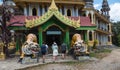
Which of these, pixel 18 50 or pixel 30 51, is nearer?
pixel 30 51

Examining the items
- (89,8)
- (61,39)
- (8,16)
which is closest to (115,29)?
(89,8)

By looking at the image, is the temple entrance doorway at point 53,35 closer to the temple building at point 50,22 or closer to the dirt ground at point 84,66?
the temple building at point 50,22

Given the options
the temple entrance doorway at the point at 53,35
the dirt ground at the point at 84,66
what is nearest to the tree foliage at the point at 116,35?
the temple entrance doorway at the point at 53,35

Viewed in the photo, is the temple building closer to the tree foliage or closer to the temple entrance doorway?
the temple entrance doorway

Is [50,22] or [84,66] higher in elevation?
[50,22]

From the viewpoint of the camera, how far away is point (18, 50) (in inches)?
1104

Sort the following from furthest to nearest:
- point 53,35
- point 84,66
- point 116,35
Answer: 1. point 116,35
2. point 53,35
3. point 84,66

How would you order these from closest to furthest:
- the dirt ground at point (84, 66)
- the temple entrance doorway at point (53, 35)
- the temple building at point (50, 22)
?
the dirt ground at point (84, 66) < the temple building at point (50, 22) < the temple entrance doorway at point (53, 35)

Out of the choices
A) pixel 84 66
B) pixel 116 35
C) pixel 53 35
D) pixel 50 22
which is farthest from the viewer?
pixel 116 35

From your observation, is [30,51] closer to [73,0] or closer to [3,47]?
[3,47]

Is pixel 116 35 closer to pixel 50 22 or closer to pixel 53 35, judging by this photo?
pixel 53 35

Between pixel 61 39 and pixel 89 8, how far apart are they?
15.7 meters

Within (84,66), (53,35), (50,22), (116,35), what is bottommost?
(84,66)

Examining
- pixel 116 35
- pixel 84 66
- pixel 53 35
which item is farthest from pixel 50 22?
pixel 116 35
